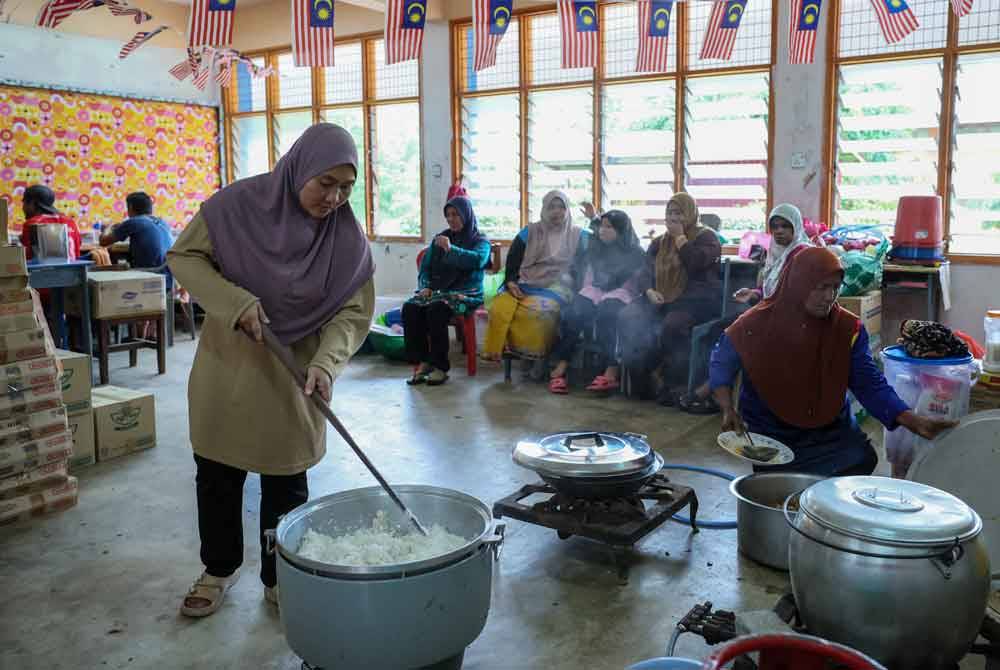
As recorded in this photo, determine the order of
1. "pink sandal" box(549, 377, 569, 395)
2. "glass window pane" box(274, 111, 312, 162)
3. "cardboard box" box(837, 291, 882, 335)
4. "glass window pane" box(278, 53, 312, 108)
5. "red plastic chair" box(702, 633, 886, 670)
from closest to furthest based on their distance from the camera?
"red plastic chair" box(702, 633, 886, 670) → "cardboard box" box(837, 291, 882, 335) → "pink sandal" box(549, 377, 569, 395) → "glass window pane" box(278, 53, 312, 108) → "glass window pane" box(274, 111, 312, 162)

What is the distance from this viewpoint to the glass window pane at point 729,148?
20.4 feet

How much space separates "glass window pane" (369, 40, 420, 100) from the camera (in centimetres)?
808

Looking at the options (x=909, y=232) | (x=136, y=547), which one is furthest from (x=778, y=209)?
(x=136, y=547)

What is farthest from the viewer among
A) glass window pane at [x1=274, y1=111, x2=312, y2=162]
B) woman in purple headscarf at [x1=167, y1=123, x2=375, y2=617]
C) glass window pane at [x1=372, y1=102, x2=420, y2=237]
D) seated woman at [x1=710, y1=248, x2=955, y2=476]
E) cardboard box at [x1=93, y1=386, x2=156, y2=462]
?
glass window pane at [x1=274, y1=111, x2=312, y2=162]

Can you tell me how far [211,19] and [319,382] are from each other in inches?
151

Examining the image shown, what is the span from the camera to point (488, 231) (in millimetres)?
7758

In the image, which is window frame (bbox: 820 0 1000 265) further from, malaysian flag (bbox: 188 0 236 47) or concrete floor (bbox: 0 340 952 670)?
malaysian flag (bbox: 188 0 236 47)

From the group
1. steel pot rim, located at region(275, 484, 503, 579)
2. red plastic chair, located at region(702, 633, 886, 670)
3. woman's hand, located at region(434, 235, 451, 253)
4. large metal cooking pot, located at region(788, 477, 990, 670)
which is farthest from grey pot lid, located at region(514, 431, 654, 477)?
woman's hand, located at region(434, 235, 451, 253)

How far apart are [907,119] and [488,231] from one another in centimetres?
366

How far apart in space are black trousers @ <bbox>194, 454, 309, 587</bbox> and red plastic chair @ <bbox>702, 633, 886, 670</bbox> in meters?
1.31

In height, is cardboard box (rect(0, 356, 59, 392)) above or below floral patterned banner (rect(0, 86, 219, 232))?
below

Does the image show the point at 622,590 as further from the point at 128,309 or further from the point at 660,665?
the point at 128,309

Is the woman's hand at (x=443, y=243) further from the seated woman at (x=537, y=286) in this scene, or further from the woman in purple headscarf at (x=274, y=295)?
the woman in purple headscarf at (x=274, y=295)

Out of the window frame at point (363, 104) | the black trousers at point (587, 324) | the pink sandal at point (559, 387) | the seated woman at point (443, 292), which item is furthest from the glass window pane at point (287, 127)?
the pink sandal at point (559, 387)
